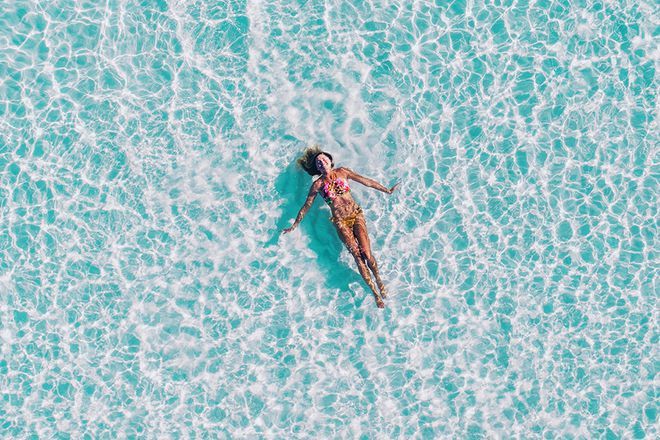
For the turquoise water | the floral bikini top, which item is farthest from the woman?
the turquoise water

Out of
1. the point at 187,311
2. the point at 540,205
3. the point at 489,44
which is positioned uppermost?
the point at 489,44

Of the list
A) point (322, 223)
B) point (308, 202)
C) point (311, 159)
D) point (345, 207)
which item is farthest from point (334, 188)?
point (322, 223)

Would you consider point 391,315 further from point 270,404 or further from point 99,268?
point 99,268

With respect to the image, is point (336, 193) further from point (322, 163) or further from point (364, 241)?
point (364, 241)

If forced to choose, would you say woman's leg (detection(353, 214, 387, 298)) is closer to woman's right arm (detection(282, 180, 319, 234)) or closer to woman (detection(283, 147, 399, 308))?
woman (detection(283, 147, 399, 308))

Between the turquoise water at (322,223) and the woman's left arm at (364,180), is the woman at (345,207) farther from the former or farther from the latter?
the turquoise water at (322,223)

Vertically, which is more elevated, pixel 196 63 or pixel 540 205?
pixel 196 63

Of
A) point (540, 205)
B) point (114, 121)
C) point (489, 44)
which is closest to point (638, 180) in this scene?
point (540, 205)
